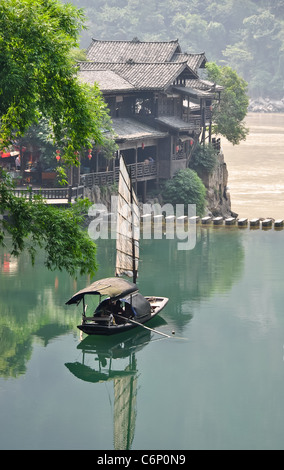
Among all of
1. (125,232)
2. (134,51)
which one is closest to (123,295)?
(125,232)

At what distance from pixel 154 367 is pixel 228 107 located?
39.3m

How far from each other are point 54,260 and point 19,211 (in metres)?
1.35

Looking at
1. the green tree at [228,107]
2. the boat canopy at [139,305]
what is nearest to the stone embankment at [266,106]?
the green tree at [228,107]

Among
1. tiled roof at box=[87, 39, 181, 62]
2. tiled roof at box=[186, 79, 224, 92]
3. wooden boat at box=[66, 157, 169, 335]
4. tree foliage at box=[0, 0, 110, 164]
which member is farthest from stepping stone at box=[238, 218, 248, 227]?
tree foliage at box=[0, 0, 110, 164]

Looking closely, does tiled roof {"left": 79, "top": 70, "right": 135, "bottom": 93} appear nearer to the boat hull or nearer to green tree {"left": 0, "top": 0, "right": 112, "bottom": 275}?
the boat hull

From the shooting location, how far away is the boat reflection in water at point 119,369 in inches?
881

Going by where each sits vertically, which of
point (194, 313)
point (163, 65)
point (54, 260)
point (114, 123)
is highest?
point (163, 65)

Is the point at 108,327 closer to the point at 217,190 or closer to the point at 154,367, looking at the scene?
the point at 154,367

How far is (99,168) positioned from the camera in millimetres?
50250

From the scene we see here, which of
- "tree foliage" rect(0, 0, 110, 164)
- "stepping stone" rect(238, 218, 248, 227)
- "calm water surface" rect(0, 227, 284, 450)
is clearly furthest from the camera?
"stepping stone" rect(238, 218, 248, 227)

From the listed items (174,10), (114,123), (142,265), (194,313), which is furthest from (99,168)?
(174,10)

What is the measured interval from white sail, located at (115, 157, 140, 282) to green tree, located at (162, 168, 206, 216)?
62.9 feet

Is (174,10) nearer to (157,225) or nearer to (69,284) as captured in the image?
(157,225)

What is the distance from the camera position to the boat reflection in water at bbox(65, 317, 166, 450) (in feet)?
73.4
